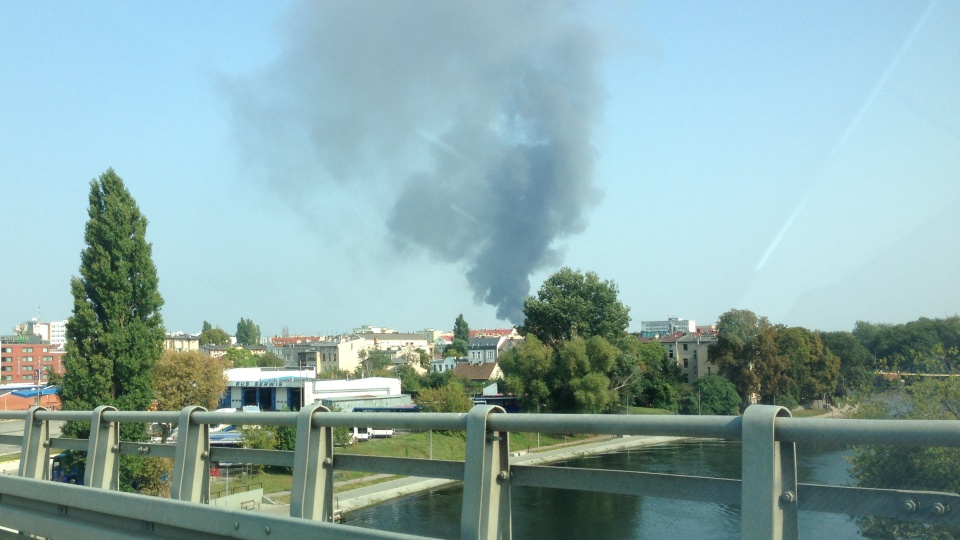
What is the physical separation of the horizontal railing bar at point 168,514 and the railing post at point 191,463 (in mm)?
296

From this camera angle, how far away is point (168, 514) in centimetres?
522

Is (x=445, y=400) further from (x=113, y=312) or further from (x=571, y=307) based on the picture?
(x=571, y=307)

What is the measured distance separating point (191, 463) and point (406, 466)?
2.23 metres

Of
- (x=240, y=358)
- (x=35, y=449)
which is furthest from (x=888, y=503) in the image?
(x=240, y=358)

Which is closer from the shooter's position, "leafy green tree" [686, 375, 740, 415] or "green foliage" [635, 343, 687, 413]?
"leafy green tree" [686, 375, 740, 415]

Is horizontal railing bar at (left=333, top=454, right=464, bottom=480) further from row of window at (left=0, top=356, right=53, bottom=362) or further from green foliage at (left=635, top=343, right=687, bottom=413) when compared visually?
row of window at (left=0, top=356, right=53, bottom=362)

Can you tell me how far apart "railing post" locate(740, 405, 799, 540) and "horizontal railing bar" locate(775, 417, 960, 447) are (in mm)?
59

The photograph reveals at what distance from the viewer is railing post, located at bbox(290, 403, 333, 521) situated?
4664 mm

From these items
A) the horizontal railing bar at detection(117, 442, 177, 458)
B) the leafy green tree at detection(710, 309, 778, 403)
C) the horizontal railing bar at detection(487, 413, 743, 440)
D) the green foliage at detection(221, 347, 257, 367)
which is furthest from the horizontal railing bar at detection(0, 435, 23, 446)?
the green foliage at detection(221, 347, 257, 367)

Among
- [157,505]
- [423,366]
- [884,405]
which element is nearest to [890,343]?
[884,405]

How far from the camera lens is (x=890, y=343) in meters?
14.5

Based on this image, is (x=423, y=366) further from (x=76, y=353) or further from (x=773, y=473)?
(x=773, y=473)

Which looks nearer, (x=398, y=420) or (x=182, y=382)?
(x=398, y=420)

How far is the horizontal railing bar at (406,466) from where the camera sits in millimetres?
4010
